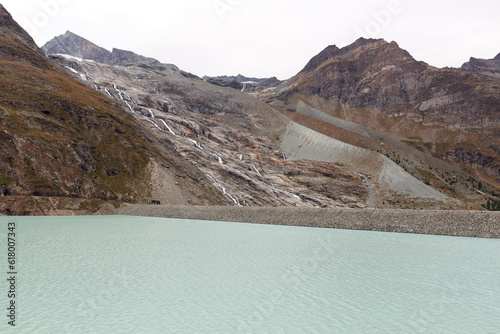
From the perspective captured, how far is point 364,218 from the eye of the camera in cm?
3306

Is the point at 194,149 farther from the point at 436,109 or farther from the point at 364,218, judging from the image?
the point at 436,109

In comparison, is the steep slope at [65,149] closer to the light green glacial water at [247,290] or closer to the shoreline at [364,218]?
the shoreline at [364,218]

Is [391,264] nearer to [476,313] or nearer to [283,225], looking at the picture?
[476,313]

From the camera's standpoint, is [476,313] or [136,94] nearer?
[476,313]

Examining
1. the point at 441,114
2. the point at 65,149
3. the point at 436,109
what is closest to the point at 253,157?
the point at 65,149

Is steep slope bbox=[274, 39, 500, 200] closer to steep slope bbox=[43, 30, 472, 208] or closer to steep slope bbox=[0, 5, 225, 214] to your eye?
steep slope bbox=[43, 30, 472, 208]

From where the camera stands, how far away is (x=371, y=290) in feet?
35.8

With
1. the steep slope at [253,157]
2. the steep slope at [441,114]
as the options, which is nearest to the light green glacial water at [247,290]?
the steep slope at [253,157]

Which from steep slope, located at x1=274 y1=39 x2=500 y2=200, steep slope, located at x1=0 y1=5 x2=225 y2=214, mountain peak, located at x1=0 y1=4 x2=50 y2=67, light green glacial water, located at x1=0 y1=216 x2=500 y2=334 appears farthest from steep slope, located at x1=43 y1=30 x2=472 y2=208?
steep slope, located at x1=274 y1=39 x2=500 y2=200

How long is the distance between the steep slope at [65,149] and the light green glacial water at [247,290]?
27.4 meters

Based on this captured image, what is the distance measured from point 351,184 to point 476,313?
79339 millimetres

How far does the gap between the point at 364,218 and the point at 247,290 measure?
2538 centimetres

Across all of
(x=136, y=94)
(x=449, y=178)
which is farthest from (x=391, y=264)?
(x=449, y=178)

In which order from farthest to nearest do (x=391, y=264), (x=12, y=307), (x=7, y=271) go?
Answer: (x=391, y=264) < (x=7, y=271) < (x=12, y=307)
